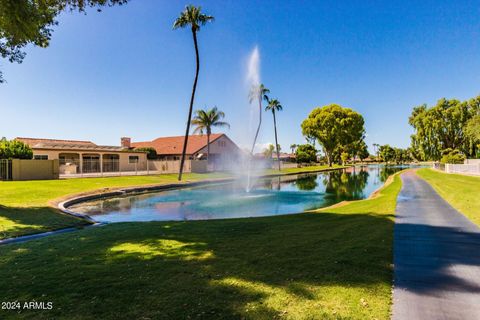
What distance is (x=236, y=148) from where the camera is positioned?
6112 centimetres

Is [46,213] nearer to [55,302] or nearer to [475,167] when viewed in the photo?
[55,302]

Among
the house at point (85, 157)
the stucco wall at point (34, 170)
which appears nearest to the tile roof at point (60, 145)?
the house at point (85, 157)

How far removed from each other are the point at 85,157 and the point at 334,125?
2145 inches

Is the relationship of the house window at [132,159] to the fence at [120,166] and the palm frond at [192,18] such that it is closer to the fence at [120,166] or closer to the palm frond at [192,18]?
the fence at [120,166]

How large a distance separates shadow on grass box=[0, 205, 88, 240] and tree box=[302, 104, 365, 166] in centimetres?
6569

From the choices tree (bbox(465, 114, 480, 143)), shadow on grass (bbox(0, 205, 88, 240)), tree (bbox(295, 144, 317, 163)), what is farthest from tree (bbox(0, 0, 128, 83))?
tree (bbox(295, 144, 317, 163))

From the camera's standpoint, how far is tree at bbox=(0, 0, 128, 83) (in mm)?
8273

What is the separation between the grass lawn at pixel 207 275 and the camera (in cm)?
354

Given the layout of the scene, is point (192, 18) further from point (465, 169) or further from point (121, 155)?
point (465, 169)

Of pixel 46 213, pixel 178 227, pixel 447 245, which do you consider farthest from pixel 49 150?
pixel 447 245

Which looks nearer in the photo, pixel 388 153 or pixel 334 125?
pixel 334 125

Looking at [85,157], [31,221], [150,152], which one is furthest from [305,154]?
[31,221]

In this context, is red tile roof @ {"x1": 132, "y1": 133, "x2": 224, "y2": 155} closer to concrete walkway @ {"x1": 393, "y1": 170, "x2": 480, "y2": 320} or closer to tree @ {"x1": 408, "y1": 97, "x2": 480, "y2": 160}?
tree @ {"x1": 408, "y1": 97, "x2": 480, "y2": 160}

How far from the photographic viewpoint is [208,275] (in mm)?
4629
